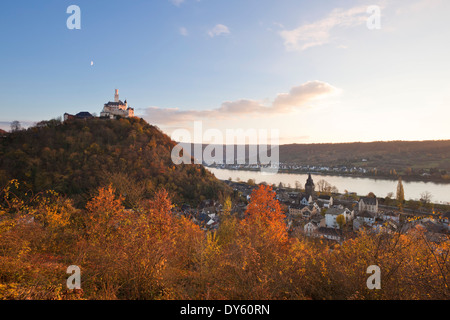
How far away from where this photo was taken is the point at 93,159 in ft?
101

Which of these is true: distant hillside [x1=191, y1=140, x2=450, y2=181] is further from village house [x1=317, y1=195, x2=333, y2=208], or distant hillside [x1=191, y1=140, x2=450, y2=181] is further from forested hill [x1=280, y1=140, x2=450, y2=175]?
village house [x1=317, y1=195, x2=333, y2=208]

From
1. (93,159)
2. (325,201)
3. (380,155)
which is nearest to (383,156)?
(380,155)

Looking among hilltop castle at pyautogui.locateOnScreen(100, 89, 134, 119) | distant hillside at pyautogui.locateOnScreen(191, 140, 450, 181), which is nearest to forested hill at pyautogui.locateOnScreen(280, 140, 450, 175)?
distant hillside at pyautogui.locateOnScreen(191, 140, 450, 181)

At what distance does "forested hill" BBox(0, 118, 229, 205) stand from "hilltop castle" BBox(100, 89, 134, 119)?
5.29 meters

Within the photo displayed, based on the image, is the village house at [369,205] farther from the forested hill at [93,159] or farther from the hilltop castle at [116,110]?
the hilltop castle at [116,110]

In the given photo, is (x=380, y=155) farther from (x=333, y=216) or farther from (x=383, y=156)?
(x=333, y=216)

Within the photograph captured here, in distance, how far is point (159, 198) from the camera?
25.6 ft

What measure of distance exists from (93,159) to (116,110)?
19.4 metres

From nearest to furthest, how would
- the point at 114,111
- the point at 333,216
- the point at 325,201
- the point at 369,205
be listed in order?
the point at 333,216 < the point at 369,205 < the point at 325,201 < the point at 114,111

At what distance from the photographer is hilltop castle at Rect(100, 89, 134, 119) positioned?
44.6m
